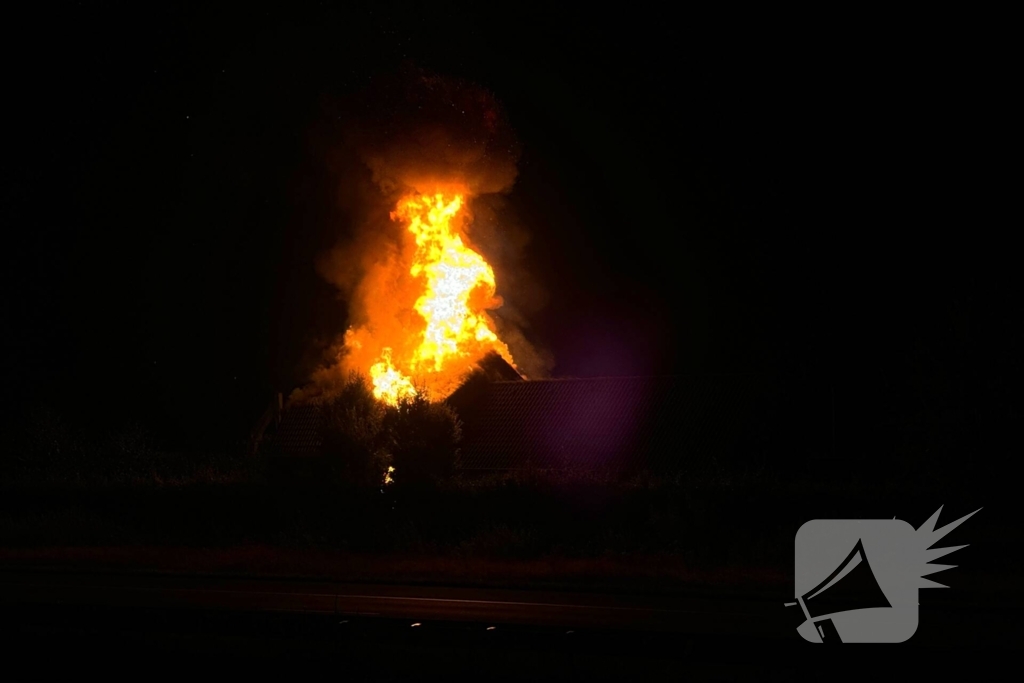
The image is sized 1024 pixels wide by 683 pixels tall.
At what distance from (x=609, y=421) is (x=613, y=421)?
169 mm

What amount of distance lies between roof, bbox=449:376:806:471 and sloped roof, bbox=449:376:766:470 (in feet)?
0.13

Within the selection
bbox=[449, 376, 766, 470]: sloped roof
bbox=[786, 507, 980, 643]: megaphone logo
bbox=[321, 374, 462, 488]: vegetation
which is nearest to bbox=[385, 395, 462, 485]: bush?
bbox=[321, 374, 462, 488]: vegetation

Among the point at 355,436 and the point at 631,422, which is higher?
the point at 631,422

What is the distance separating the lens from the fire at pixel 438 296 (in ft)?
149

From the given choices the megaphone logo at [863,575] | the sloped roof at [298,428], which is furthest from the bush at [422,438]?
the sloped roof at [298,428]

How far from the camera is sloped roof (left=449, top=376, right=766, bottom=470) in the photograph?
37.3 meters

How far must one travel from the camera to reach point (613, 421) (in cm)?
4016

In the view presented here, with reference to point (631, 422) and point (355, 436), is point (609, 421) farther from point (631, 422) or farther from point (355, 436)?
point (355, 436)

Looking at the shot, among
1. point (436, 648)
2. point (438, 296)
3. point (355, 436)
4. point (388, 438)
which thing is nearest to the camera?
point (436, 648)

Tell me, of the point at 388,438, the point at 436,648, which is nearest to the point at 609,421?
the point at 388,438

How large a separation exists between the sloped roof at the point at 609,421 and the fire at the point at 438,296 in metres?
2.13

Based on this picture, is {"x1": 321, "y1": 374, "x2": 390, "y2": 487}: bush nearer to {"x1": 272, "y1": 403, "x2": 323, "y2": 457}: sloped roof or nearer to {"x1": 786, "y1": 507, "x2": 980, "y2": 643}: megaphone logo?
{"x1": 786, "y1": 507, "x2": 980, "y2": 643}: megaphone logo

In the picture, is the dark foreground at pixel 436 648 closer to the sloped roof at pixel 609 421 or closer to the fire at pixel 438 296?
the sloped roof at pixel 609 421

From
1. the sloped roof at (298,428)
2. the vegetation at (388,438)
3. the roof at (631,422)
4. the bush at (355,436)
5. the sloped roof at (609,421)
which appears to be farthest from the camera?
the sloped roof at (298,428)
